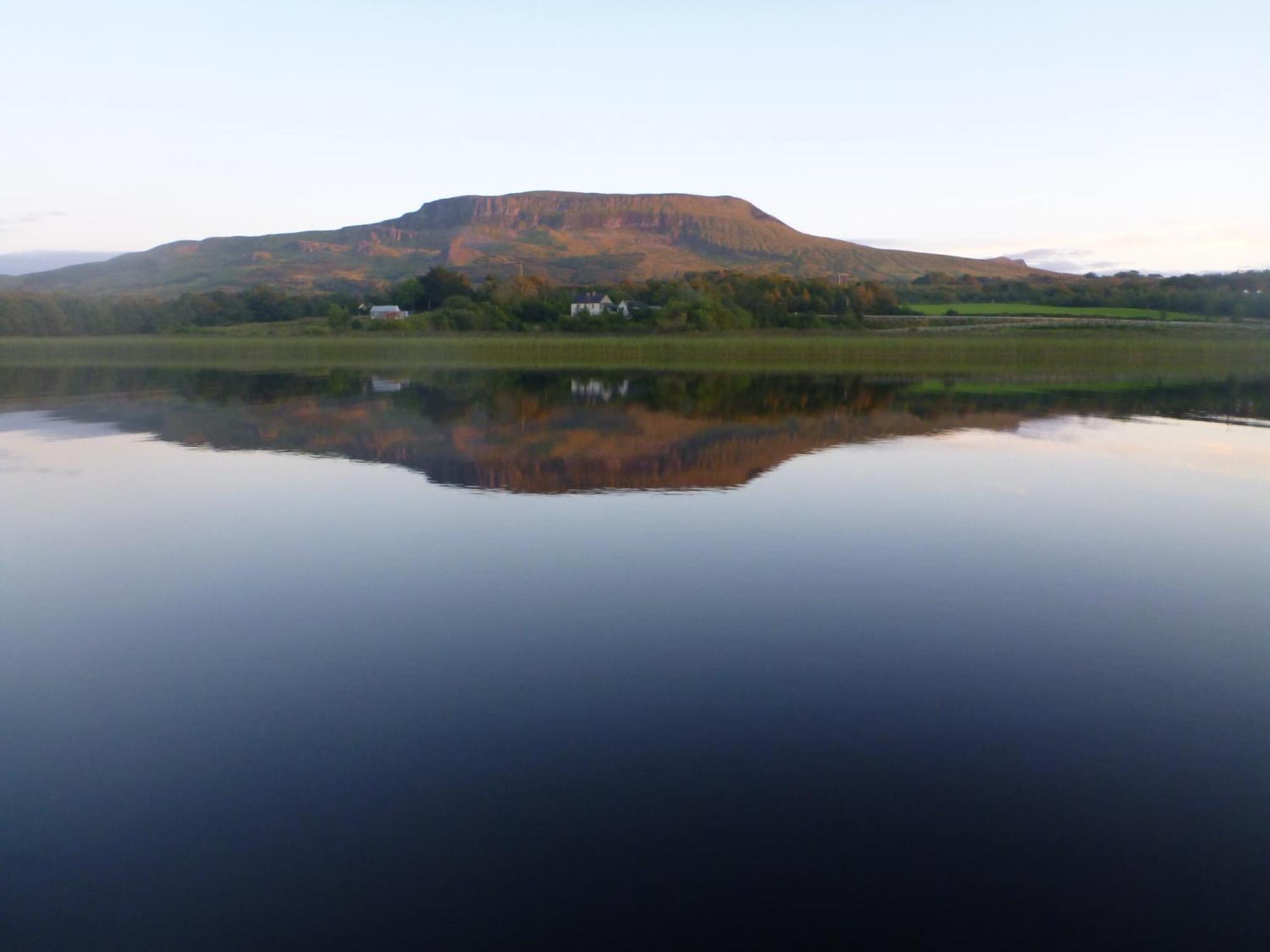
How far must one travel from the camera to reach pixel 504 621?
8.17 meters

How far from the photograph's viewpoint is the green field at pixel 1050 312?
70.3m

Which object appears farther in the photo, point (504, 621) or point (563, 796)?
point (504, 621)

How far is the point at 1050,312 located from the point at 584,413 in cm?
6194

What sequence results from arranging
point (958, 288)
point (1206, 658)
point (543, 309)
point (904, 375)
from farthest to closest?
point (958, 288) < point (543, 309) < point (904, 375) < point (1206, 658)

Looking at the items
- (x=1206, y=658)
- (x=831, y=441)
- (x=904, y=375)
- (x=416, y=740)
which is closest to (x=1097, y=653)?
(x=1206, y=658)

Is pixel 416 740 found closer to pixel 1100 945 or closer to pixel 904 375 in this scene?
pixel 1100 945

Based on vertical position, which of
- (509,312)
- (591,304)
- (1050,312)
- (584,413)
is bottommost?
(584,413)

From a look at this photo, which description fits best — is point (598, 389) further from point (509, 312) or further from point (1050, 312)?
point (1050, 312)

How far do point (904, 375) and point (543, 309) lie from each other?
45483 millimetres

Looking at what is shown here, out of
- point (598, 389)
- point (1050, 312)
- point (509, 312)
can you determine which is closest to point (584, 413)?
point (598, 389)

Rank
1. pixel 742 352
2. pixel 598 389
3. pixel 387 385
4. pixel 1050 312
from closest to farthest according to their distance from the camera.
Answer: pixel 598 389 < pixel 387 385 < pixel 742 352 < pixel 1050 312

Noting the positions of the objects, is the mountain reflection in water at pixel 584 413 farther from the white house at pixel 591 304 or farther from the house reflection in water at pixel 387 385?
the white house at pixel 591 304

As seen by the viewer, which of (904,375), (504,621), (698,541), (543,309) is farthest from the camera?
(543,309)

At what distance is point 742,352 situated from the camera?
63.1 metres
